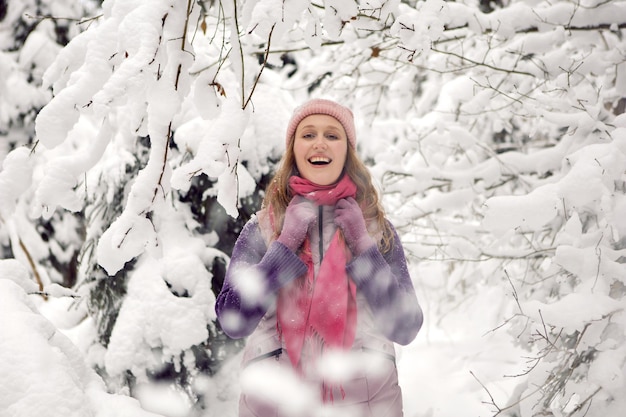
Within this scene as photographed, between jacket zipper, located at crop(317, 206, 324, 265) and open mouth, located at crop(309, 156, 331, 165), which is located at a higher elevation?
open mouth, located at crop(309, 156, 331, 165)

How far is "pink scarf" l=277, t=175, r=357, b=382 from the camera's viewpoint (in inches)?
66.2

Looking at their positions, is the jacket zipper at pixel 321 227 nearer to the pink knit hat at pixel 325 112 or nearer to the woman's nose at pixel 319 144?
the woman's nose at pixel 319 144

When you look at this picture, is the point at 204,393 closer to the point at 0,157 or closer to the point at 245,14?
the point at 245,14

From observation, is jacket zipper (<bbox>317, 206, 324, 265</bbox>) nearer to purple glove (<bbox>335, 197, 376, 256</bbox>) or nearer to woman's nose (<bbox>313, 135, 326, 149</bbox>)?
purple glove (<bbox>335, 197, 376, 256</bbox>)

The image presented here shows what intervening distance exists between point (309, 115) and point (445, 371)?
3.23m

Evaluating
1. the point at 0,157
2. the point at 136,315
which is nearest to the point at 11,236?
the point at 0,157

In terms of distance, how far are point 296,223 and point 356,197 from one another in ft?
1.27

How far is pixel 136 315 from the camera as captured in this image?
8.45 ft

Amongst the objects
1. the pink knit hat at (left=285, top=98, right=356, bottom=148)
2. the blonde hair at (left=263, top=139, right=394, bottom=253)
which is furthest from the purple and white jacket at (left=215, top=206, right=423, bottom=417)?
the pink knit hat at (left=285, top=98, right=356, bottom=148)

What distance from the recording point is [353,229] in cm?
183

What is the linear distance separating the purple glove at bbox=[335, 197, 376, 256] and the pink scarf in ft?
0.12

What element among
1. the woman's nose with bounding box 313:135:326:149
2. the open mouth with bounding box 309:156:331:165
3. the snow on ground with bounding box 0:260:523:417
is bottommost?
the snow on ground with bounding box 0:260:523:417

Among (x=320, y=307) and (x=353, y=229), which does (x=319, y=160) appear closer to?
(x=353, y=229)

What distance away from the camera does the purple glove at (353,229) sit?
1.81 metres
